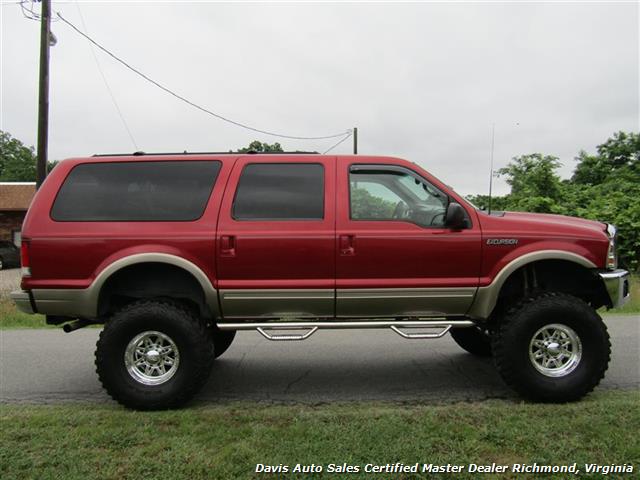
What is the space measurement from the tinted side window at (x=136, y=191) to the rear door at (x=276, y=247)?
285 mm

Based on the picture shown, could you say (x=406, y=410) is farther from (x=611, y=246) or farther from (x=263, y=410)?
(x=611, y=246)

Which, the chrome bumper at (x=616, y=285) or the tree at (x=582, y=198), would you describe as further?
the tree at (x=582, y=198)

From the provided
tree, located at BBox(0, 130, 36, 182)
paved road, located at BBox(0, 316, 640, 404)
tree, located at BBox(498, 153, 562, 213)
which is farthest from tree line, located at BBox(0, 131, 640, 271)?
tree, located at BBox(0, 130, 36, 182)

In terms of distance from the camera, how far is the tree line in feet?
50.6

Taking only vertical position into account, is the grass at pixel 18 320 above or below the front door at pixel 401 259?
below

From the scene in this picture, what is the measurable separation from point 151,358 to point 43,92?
1000 centimetres

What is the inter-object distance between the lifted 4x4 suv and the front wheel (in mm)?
12

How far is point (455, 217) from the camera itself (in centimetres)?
421

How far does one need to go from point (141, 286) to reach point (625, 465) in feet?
12.6

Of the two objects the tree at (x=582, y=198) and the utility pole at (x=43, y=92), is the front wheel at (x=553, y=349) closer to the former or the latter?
the tree at (x=582, y=198)

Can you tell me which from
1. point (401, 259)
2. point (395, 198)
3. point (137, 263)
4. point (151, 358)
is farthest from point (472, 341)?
point (137, 263)

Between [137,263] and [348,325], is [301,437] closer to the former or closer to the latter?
[348,325]

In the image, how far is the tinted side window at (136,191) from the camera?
4.34 meters

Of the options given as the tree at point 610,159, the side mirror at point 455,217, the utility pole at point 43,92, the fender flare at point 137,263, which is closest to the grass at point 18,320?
the utility pole at point 43,92
